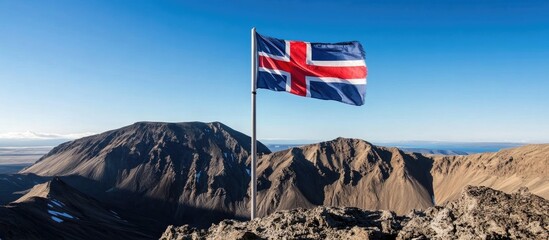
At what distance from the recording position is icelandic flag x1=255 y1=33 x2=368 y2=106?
39.0ft

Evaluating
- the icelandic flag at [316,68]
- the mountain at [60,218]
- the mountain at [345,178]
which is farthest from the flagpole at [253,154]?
the mountain at [345,178]

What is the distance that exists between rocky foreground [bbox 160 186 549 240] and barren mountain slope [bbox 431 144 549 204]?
81.5 m

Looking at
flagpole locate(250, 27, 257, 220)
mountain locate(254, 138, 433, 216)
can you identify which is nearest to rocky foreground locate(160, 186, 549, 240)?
flagpole locate(250, 27, 257, 220)

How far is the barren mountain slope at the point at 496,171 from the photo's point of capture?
292 ft

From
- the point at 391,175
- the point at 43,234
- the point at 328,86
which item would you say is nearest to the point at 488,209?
the point at 328,86

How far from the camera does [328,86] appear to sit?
1213 cm

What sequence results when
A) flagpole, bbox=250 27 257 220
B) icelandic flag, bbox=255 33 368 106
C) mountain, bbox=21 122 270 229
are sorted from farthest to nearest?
mountain, bbox=21 122 270 229 < icelandic flag, bbox=255 33 368 106 < flagpole, bbox=250 27 257 220

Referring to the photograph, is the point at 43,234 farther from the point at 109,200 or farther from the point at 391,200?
the point at 391,200

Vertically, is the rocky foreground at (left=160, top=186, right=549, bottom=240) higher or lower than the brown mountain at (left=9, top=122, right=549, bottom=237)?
higher

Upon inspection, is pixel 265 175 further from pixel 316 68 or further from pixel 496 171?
pixel 316 68

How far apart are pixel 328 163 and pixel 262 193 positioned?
2720 centimetres

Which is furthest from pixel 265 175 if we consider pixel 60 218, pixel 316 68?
pixel 316 68

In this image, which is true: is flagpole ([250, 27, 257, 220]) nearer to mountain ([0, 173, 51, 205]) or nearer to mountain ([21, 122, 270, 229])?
mountain ([21, 122, 270, 229])

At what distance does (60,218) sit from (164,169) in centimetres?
6387
